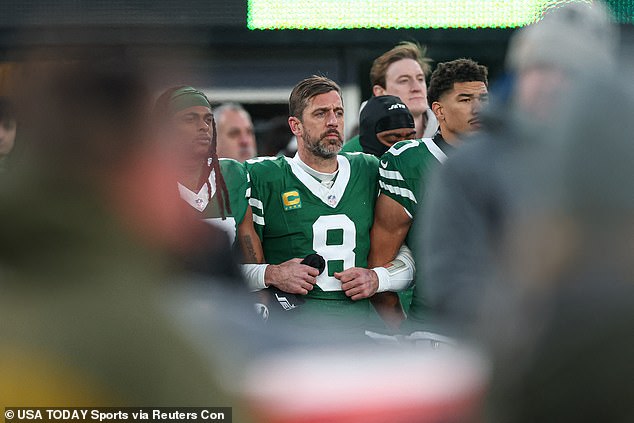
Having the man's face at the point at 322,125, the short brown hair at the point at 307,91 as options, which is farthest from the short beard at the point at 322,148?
the short brown hair at the point at 307,91

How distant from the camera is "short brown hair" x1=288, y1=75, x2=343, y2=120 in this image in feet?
14.6

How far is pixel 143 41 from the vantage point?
177 centimetres

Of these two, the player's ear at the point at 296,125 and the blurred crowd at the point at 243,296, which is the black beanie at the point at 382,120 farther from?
the blurred crowd at the point at 243,296

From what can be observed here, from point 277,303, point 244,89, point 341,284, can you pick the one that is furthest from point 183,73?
point 244,89

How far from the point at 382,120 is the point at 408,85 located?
569 mm

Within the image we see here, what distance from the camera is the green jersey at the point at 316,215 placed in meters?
4.19

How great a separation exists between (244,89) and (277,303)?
4233mm

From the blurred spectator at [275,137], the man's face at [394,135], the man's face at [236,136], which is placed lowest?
the man's face at [394,135]

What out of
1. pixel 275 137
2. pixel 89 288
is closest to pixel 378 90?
pixel 275 137

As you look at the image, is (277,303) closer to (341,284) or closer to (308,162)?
(341,284)

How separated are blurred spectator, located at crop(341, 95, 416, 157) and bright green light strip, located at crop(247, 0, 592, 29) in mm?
2640

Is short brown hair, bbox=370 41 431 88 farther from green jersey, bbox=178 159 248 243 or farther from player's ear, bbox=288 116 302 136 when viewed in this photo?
green jersey, bbox=178 159 248 243

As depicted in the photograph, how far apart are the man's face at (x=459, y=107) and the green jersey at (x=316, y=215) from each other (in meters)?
0.35

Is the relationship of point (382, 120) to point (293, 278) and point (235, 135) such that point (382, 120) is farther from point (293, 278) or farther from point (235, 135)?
point (235, 135)
